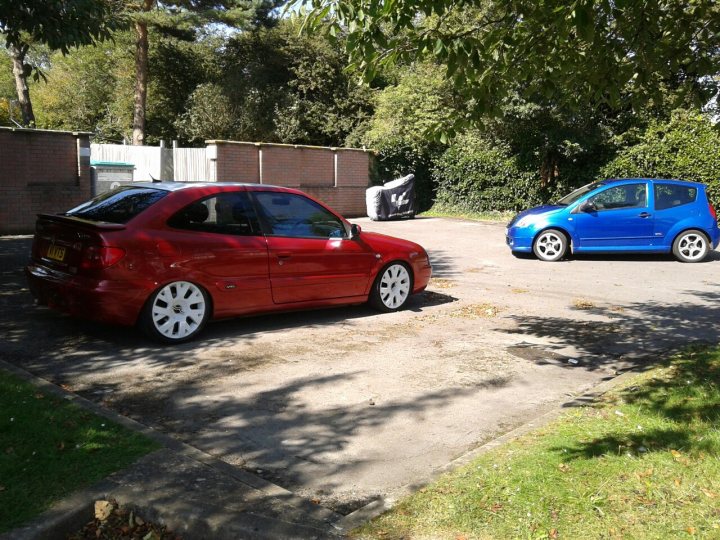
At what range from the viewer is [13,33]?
30.9ft

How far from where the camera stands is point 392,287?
8.65m

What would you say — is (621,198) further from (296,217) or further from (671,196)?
(296,217)

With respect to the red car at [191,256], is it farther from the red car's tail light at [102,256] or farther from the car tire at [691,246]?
the car tire at [691,246]

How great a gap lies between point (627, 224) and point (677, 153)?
663 cm

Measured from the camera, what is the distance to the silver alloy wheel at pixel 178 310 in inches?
257

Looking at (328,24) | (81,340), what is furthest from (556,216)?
(81,340)

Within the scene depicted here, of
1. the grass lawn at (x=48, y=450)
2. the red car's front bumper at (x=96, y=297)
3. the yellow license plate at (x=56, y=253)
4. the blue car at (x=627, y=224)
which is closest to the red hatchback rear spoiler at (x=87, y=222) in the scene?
the yellow license plate at (x=56, y=253)

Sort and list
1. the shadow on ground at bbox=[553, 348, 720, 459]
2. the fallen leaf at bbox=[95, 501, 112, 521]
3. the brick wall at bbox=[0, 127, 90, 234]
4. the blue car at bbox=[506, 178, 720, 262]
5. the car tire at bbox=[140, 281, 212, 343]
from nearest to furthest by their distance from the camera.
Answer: the fallen leaf at bbox=[95, 501, 112, 521] < the shadow on ground at bbox=[553, 348, 720, 459] < the car tire at bbox=[140, 281, 212, 343] < the blue car at bbox=[506, 178, 720, 262] < the brick wall at bbox=[0, 127, 90, 234]

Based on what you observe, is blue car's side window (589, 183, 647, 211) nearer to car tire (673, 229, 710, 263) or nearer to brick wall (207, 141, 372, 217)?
car tire (673, 229, 710, 263)

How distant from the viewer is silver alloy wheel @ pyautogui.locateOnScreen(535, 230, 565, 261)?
13.7m

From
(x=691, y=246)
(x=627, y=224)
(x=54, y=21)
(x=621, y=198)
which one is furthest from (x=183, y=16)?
(x=691, y=246)

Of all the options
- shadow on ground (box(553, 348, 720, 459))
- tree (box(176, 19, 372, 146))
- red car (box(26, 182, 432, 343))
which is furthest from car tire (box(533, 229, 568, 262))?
tree (box(176, 19, 372, 146))

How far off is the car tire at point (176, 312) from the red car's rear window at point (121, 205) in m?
0.81

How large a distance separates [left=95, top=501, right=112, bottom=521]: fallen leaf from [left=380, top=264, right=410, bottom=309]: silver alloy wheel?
5296mm
